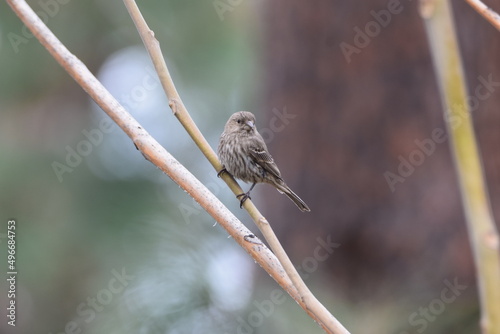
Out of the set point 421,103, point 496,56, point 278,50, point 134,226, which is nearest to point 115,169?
point 134,226

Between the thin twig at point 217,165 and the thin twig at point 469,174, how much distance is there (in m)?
0.61

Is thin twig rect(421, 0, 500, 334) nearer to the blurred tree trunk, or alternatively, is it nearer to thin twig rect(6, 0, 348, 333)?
thin twig rect(6, 0, 348, 333)

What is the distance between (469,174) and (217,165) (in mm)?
1262

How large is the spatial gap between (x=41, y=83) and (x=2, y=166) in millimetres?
1209

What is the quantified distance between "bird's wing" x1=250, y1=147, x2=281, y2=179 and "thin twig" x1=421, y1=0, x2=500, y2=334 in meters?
3.06

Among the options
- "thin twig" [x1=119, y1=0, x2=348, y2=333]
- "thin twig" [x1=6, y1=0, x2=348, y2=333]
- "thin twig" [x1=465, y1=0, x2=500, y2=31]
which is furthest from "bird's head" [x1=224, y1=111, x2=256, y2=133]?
"thin twig" [x1=465, y1=0, x2=500, y2=31]

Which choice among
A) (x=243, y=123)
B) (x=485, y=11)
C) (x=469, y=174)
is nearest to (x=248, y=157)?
(x=243, y=123)

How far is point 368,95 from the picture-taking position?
17.0 feet

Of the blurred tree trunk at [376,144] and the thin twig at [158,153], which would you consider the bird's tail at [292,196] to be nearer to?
the blurred tree trunk at [376,144]

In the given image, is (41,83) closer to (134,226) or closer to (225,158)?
(134,226)

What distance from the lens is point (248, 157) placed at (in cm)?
370

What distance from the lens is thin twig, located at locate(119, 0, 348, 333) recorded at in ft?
4.12

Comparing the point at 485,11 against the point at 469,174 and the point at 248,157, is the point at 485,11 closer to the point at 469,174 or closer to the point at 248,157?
the point at 469,174

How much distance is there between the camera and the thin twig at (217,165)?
126cm
